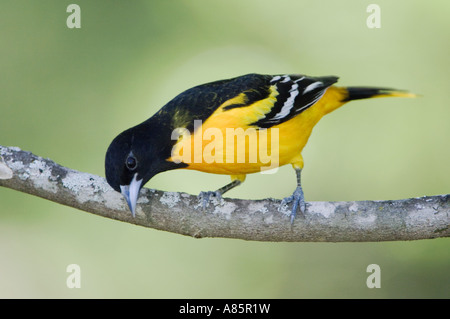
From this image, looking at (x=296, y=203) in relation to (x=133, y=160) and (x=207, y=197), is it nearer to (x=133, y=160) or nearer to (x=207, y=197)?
(x=207, y=197)

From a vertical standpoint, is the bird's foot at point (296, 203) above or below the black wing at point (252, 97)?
below

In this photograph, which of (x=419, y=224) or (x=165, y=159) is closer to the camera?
(x=419, y=224)

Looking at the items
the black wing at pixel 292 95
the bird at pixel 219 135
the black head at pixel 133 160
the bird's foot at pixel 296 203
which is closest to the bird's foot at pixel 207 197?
the bird at pixel 219 135

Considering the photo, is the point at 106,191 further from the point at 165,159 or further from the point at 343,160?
the point at 343,160

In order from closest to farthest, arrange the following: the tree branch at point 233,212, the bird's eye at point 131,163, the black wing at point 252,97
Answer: the tree branch at point 233,212
the bird's eye at point 131,163
the black wing at point 252,97

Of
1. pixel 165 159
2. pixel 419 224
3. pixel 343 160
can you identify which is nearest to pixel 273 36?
pixel 343 160

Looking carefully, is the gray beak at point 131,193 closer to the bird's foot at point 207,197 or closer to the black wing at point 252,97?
the bird's foot at point 207,197

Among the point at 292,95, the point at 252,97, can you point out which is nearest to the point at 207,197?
the point at 252,97

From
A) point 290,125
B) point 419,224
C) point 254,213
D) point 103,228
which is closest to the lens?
point 419,224
